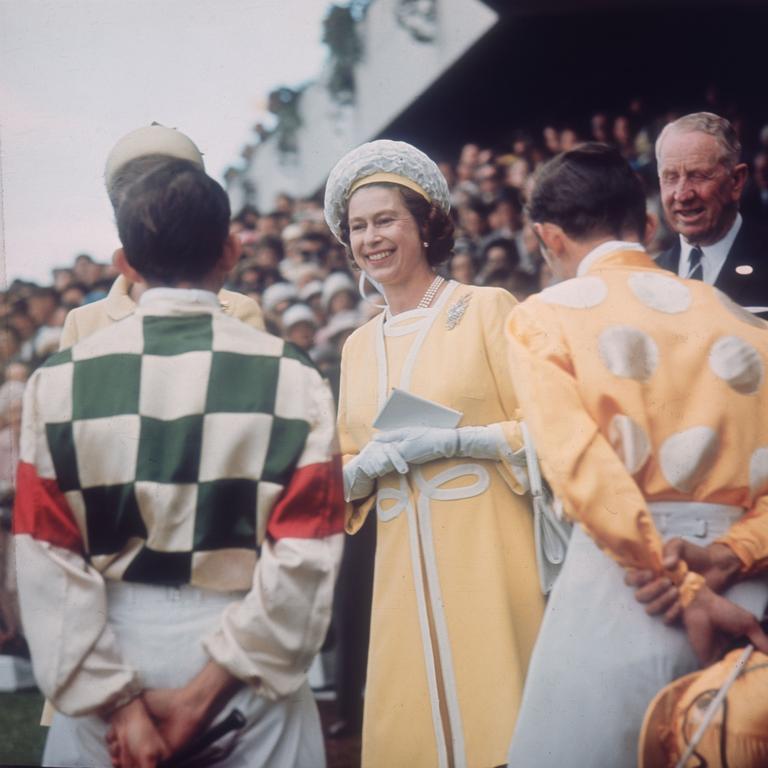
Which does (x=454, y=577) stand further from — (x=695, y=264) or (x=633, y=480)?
(x=695, y=264)

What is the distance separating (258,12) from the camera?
3543 millimetres

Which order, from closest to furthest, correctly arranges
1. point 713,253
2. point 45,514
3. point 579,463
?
point 45,514, point 579,463, point 713,253

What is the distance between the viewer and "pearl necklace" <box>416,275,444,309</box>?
10.6ft

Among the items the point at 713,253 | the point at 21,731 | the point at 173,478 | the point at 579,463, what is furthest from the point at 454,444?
the point at 21,731

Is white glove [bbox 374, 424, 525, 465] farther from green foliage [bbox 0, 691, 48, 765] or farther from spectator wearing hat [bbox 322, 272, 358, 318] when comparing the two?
green foliage [bbox 0, 691, 48, 765]

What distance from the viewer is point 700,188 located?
333 cm

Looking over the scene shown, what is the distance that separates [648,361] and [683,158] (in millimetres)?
841

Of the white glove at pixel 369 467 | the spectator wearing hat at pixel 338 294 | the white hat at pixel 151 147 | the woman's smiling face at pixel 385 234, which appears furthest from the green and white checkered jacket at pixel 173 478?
the spectator wearing hat at pixel 338 294

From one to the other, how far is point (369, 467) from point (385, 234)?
621 mm

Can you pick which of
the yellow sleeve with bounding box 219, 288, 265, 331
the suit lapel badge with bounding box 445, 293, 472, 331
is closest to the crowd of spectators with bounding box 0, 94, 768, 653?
the yellow sleeve with bounding box 219, 288, 265, 331

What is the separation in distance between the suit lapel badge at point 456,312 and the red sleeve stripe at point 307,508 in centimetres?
74

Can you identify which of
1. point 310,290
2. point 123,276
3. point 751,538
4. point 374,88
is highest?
point 374,88

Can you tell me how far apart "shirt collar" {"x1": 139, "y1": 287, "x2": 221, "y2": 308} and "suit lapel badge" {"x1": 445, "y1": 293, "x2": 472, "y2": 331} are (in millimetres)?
787

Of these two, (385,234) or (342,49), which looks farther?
(342,49)
